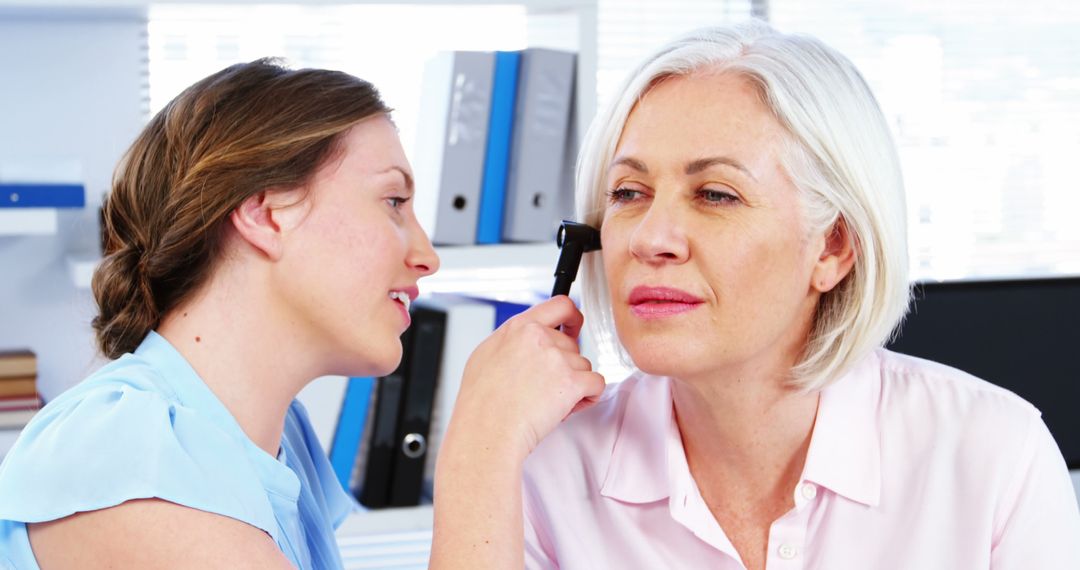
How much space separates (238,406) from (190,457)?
0.15 m

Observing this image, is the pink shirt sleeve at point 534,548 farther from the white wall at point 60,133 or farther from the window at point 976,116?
the window at point 976,116

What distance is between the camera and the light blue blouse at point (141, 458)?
1087mm

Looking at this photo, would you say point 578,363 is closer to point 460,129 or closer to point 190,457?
point 190,457

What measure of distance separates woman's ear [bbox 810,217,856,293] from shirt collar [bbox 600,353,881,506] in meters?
0.12

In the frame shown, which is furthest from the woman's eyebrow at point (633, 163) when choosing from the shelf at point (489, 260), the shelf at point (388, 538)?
the shelf at point (388, 538)

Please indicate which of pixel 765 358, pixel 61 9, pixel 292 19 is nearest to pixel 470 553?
pixel 765 358

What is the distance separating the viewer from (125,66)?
2.30m

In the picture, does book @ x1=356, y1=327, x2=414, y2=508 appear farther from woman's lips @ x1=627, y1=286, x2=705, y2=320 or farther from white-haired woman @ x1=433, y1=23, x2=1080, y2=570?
woman's lips @ x1=627, y1=286, x2=705, y2=320

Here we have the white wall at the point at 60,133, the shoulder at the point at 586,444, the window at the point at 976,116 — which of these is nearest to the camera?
the shoulder at the point at 586,444

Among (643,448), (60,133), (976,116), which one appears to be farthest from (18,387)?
(976,116)

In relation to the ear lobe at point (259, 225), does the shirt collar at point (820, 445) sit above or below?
below

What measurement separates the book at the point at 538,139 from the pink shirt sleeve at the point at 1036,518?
39.7 inches

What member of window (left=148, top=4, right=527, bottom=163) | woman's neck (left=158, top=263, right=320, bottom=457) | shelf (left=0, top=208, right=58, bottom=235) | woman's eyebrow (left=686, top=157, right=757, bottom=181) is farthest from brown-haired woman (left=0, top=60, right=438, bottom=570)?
window (left=148, top=4, right=527, bottom=163)

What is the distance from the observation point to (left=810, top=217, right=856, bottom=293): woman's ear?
134cm
